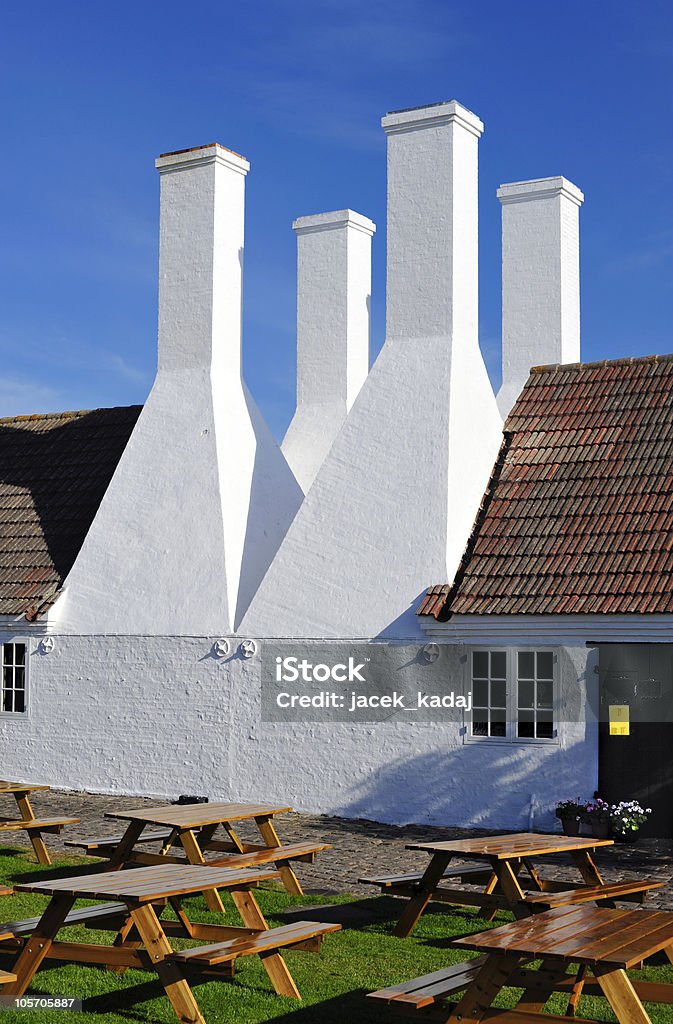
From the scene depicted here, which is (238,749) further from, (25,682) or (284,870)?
(284,870)

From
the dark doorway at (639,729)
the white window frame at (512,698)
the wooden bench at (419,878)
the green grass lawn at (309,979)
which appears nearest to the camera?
the green grass lawn at (309,979)

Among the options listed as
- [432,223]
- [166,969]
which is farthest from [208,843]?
[432,223]

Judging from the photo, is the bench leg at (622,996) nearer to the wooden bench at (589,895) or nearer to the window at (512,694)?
the wooden bench at (589,895)

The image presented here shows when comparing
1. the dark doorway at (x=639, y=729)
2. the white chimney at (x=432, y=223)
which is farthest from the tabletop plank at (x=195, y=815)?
the white chimney at (x=432, y=223)

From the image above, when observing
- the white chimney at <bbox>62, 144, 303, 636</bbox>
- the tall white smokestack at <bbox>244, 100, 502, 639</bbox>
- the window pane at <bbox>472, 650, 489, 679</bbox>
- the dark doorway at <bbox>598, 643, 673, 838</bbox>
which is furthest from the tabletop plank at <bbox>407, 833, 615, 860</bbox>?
the white chimney at <bbox>62, 144, 303, 636</bbox>

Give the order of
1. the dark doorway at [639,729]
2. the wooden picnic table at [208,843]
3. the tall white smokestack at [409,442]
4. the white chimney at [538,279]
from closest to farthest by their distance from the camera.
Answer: the wooden picnic table at [208,843] < the dark doorway at [639,729] < the tall white smokestack at [409,442] < the white chimney at [538,279]

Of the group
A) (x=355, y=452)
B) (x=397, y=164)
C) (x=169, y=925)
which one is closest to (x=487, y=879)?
(x=169, y=925)

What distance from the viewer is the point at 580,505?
14.4 meters

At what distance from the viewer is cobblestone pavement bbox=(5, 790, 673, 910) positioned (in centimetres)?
1066

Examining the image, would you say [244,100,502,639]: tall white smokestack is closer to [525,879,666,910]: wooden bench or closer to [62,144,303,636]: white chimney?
[62,144,303,636]: white chimney

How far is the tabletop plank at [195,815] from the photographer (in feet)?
29.2

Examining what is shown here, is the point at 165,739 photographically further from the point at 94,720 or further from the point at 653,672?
the point at 653,672

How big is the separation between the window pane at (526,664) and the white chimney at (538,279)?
6.21 metres

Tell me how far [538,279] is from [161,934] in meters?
15.1
